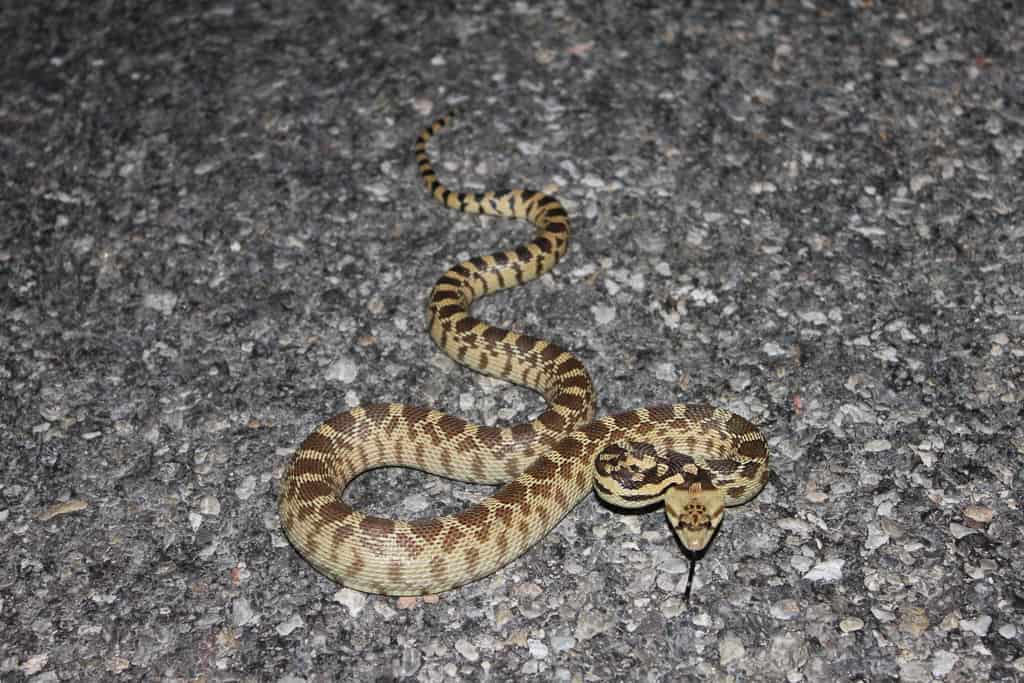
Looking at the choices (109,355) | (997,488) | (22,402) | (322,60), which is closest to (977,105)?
(997,488)

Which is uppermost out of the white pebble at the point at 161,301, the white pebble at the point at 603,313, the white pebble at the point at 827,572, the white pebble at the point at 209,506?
the white pebble at the point at 827,572

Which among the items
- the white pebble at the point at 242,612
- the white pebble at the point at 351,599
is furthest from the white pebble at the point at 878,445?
the white pebble at the point at 242,612

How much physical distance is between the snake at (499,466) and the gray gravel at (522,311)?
230 mm

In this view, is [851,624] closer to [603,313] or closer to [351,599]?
[351,599]

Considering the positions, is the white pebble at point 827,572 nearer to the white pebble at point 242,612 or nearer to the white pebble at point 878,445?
the white pebble at point 878,445

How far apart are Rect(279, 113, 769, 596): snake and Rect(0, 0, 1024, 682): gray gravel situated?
230 mm

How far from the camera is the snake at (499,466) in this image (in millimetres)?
7488

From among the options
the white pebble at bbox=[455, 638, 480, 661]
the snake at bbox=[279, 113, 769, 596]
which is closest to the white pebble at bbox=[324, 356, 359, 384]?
the snake at bbox=[279, 113, 769, 596]

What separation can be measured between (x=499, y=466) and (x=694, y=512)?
176cm

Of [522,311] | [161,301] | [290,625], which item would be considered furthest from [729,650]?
[161,301]

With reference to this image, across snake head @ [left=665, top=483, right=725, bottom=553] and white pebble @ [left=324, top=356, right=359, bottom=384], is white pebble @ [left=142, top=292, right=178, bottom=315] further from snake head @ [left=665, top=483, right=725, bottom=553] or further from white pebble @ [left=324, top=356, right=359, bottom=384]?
snake head @ [left=665, top=483, right=725, bottom=553]

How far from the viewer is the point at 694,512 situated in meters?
7.50

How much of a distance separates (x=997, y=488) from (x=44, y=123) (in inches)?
450

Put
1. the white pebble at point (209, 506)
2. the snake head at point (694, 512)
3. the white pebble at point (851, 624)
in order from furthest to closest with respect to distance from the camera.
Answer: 1. the white pebble at point (209, 506)
2. the snake head at point (694, 512)
3. the white pebble at point (851, 624)
